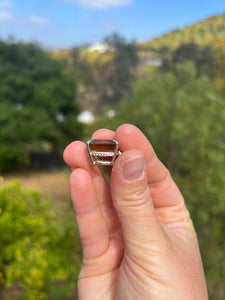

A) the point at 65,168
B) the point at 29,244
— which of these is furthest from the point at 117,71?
the point at 29,244

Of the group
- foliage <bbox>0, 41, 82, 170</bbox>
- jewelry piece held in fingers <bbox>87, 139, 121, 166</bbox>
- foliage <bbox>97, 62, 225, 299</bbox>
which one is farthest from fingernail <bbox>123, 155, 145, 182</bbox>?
foliage <bbox>0, 41, 82, 170</bbox>

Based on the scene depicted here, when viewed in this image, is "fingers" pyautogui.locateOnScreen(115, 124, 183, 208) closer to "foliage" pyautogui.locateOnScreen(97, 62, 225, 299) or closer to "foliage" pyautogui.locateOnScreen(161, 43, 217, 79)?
"foliage" pyautogui.locateOnScreen(97, 62, 225, 299)

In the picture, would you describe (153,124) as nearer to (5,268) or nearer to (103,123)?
(103,123)

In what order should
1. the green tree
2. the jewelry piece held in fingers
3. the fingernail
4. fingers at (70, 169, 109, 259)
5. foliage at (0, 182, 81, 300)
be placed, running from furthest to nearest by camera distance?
the green tree → foliage at (0, 182, 81, 300) → fingers at (70, 169, 109, 259) → the jewelry piece held in fingers → the fingernail

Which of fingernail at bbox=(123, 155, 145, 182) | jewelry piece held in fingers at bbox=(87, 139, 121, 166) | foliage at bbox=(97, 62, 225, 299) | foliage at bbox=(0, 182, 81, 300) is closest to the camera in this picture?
fingernail at bbox=(123, 155, 145, 182)

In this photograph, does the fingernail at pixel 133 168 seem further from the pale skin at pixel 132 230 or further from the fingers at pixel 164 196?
the fingers at pixel 164 196

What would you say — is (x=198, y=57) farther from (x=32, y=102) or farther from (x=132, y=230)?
(x=132, y=230)

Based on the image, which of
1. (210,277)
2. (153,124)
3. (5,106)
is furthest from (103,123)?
(5,106)

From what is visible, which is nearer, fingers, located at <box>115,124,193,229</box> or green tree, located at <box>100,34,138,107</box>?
fingers, located at <box>115,124,193,229</box>
